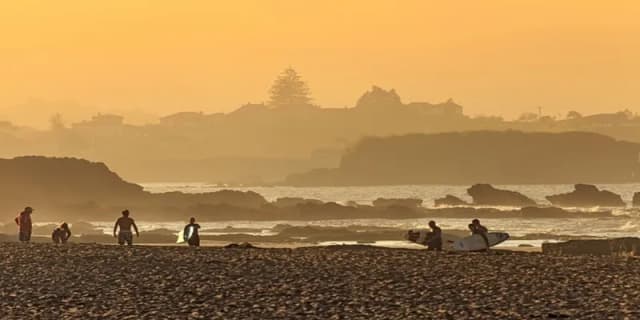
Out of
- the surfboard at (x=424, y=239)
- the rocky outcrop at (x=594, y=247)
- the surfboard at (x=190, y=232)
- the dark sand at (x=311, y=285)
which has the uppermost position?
the surfboard at (x=190, y=232)

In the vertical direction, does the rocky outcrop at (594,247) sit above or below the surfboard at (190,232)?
below

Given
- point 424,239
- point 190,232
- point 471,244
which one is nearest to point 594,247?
point 471,244

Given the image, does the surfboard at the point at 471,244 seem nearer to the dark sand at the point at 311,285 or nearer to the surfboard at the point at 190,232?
the dark sand at the point at 311,285

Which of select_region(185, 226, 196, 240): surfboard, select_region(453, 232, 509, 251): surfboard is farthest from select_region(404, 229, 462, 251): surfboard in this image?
select_region(185, 226, 196, 240): surfboard

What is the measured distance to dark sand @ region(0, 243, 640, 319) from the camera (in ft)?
82.6

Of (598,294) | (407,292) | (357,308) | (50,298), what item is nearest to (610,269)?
(598,294)

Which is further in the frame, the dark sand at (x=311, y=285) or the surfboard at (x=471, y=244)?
the surfboard at (x=471, y=244)

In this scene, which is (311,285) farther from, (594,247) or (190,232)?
(594,247)

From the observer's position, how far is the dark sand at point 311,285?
2519 cm

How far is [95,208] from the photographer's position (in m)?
180

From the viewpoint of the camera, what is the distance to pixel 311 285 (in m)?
30.0

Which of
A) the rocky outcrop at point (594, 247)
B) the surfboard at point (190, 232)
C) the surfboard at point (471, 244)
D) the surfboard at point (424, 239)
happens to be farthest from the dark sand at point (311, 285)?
the rocky outcrop at point (594, 247)

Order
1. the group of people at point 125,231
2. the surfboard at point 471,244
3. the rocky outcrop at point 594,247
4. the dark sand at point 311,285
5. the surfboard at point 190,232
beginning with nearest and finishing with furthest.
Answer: the dark sand at point 311,285 < the surfboard at point 471,244 < the rocky outcrop at point 594,247 < the group of people at point 125,231 < the surfboard at point 190,232

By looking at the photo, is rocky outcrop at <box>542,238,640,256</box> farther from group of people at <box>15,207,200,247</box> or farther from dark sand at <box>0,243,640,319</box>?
group of people at <box>15,207,200,247</box>
